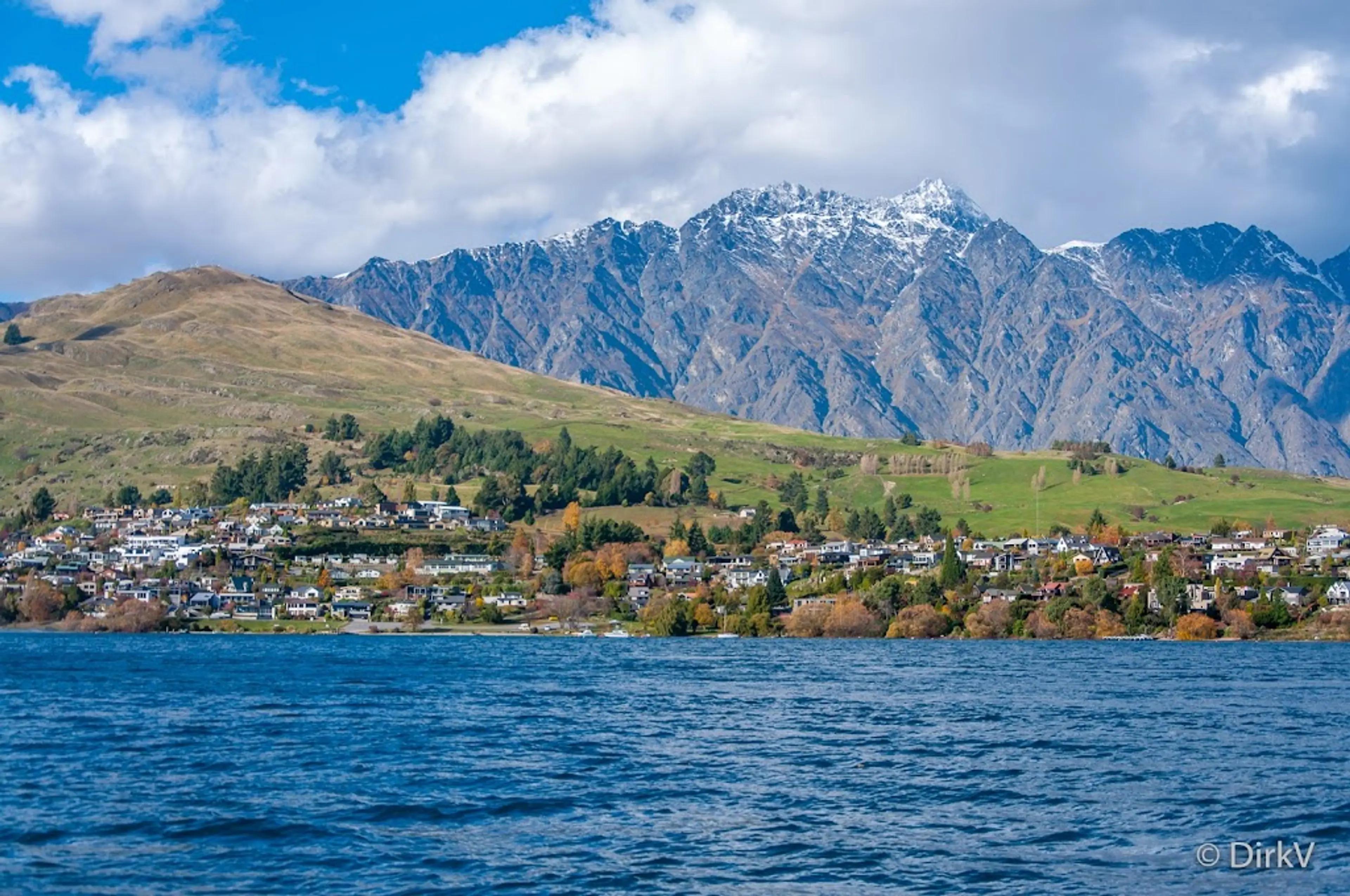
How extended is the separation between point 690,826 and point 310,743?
21.1 metres

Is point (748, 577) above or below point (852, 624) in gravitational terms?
above

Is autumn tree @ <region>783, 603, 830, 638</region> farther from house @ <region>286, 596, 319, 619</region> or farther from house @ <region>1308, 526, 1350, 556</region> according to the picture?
house @ <region>1308, 526, 1350, 556</region>

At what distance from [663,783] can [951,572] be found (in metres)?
115

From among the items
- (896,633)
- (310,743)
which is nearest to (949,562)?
(896,633)

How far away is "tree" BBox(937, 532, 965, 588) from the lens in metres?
158

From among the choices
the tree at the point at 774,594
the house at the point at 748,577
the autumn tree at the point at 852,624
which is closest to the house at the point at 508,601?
the house at the point at 748,577

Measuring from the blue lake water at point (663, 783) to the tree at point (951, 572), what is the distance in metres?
66.6

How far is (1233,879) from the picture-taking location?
112 ft

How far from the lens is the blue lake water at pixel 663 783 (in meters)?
35.2

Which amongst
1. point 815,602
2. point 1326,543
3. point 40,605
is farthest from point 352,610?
point 1326,543

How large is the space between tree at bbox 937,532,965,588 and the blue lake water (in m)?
66.6

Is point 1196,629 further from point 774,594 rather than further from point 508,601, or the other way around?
point 508,601

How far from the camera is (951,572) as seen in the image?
524 ft

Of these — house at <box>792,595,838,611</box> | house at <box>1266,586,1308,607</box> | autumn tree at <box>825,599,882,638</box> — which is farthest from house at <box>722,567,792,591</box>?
house at <box>1266,586,1308,607</box>
